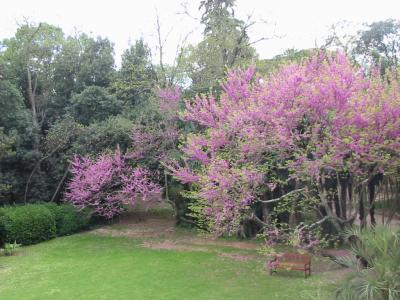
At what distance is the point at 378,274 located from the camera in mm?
5805

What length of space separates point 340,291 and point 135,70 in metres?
17.7

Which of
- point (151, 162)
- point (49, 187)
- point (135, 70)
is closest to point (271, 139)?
point (151, 162)

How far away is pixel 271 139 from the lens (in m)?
9.40

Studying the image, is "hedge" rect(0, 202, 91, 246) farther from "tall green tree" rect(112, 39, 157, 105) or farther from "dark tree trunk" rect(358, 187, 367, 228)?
"dark tree trunk" rect(358, 187, 367, 228)

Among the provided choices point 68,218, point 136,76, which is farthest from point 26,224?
point 136,76

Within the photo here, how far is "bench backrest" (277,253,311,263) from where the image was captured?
11.3m

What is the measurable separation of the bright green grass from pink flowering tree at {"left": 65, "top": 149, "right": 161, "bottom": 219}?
285 centimetres

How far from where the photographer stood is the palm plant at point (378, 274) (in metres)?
5.56

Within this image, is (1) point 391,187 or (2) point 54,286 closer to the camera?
(2) point 54,286

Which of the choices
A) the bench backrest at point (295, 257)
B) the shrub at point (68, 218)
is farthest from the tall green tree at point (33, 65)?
the bench backrest at point (295, 257)

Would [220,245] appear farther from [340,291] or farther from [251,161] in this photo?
[340,291]

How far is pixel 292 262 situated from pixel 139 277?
4.33 m

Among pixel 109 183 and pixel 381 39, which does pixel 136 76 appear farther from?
pixel 381 39

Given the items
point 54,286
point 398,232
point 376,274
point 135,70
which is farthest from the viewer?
point 135,70
